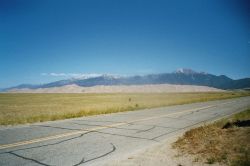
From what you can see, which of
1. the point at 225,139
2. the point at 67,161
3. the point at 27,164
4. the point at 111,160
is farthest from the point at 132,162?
the point at 225,139

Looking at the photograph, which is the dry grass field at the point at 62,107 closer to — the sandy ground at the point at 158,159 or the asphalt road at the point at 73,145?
the asphalt road at the point at 73,145

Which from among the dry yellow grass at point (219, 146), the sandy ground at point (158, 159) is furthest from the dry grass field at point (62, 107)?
Answer: the dry yellow grass at point (219, 146)

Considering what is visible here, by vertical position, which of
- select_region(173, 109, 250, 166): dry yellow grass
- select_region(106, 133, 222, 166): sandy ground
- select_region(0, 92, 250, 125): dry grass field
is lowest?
select_region(0, 92, 250, 125): dry grass field

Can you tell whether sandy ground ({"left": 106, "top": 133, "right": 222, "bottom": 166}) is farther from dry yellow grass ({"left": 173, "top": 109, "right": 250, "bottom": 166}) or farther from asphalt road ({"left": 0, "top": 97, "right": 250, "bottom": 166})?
asphalt road ({"left": 0, "top": 97, "right": 250, "bottom": 166})

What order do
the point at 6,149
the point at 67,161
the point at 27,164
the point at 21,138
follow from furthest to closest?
the point at 21,138 < the point at 6,149 < the point at 67,161 < the point at 27,164

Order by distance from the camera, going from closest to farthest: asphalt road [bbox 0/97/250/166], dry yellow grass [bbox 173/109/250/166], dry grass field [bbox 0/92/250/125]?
1. dry yellow grass [bbox 173/109/250/166]
2. asphalt road [bbox 0/97/250/166]
3. dry grass field [bbox 0/92/250/125]

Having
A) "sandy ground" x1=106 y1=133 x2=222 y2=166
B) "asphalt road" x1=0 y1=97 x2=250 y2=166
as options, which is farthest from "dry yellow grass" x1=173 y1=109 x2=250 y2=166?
"asphalt road" x1=0 y1=97 x2=250 y2=166

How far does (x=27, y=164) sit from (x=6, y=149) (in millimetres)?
1785

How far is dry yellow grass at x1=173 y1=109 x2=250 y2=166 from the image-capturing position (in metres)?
6.29

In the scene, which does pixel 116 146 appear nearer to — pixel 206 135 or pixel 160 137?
pixel 160 137

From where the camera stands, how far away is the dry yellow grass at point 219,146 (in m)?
6.29

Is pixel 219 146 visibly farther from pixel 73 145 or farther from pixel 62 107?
pixel 62 107

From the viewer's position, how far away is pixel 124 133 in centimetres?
1078

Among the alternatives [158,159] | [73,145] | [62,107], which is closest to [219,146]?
[158,159]
